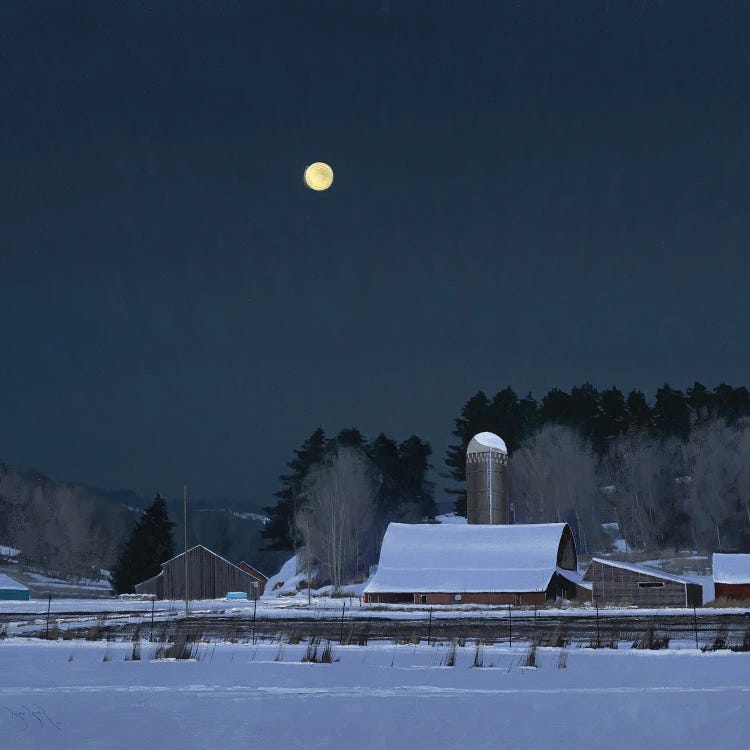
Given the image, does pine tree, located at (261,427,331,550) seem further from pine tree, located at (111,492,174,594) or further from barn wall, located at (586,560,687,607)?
barn wall, located at (586,560,687,607)

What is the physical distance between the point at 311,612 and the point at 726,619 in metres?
23.7

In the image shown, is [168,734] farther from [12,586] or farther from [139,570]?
[12,586]

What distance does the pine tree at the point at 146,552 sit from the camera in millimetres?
103531

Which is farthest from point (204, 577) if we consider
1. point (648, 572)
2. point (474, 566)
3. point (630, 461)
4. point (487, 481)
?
point (630, 461)

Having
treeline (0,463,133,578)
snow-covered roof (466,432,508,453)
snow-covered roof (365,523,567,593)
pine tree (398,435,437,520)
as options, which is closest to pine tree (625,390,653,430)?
pine tree (398,435,437,520)

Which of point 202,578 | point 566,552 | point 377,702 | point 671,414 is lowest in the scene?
point 377,702

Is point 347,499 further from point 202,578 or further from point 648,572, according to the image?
point 648,572

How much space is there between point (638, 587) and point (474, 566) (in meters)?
11.9

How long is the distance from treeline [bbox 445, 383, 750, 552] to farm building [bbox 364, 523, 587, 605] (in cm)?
2843

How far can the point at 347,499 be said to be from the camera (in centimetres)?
10981

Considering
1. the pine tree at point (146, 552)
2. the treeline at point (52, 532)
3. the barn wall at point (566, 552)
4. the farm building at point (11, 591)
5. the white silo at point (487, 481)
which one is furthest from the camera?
the treeline at point (52, 532)

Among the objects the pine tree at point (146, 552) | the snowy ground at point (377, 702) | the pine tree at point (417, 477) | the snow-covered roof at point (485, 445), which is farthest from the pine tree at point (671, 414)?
the snowy ground at point (377, 702)
